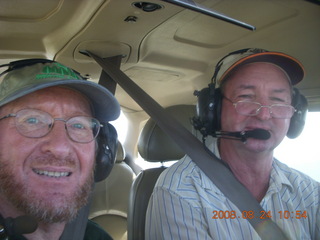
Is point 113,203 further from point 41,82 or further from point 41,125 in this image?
point 41,82

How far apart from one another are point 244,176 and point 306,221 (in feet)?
1.08

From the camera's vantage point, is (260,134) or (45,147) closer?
(45,147)

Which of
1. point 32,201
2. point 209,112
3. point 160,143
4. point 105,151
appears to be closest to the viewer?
point 32,201

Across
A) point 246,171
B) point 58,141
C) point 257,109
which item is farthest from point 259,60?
point 58,141

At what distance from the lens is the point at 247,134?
156 centimetres

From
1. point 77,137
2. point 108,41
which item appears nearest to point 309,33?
point 108,41

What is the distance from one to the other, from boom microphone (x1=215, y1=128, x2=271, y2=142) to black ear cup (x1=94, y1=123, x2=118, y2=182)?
526 mm

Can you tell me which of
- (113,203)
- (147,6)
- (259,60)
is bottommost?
(113,203)

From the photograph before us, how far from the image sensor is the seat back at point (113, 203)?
2.61 metres

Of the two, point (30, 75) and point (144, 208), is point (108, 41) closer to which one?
point (30, 75)

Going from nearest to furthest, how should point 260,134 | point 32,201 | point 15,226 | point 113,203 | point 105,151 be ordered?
point 15,226
point 32,201
point 105,151
point 260,134
point 113,203

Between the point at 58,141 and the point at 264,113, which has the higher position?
the point at 264,113

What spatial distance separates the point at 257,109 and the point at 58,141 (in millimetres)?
920

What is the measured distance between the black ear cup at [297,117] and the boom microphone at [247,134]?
0.24 metres
